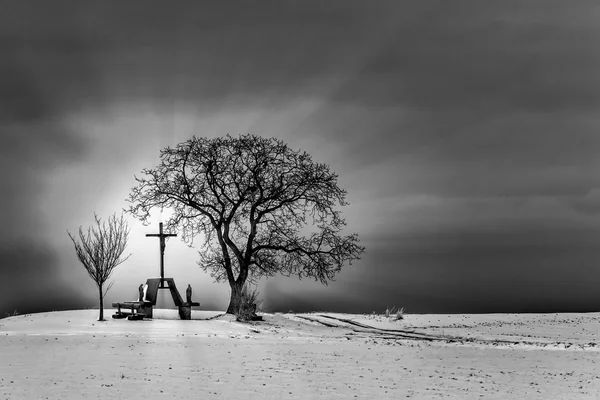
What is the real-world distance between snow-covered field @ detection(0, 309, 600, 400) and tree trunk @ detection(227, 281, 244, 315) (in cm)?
169

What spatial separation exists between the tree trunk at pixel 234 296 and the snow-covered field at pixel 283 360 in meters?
1.69

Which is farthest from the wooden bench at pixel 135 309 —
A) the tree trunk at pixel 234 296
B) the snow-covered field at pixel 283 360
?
the tree trunk at pixel 234 296

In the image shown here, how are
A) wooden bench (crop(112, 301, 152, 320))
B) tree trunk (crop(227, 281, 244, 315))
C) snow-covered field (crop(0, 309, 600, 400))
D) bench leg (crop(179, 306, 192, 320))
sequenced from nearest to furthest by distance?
snow-covered field (crop(0, 309, 600, 400)), wooden bench (crop(112, 301, 152, 320)), bench leg (crop(179, 306, 192, 320)), tree trunk (crop(227, 281, 244, 315))

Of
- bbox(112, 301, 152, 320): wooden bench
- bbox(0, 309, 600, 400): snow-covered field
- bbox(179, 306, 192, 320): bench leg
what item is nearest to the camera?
bbox(0, 309, 600, 400): snow-covered field

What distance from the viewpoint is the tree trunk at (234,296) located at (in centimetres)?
3419

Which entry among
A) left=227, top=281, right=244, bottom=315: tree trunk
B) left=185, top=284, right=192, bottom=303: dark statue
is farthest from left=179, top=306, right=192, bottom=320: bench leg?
left=227, top=281, right=244, bottom=315: tree trunk

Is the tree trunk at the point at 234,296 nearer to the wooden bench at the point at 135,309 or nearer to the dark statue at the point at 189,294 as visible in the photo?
the dark statue at the point at 189,294

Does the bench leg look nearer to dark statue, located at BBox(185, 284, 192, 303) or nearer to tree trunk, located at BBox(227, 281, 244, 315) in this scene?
dark statue, located at BBox(185, 284, 192, 303)

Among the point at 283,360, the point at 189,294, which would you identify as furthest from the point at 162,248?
the point at 283,360

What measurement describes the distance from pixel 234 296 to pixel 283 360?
1454 centimetres

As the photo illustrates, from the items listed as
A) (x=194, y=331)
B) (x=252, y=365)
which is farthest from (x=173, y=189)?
(x=252, y=365)

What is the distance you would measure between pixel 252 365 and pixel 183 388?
352 cm

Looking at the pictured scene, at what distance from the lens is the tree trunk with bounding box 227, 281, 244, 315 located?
3419 cm

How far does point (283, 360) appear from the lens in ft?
66.3
